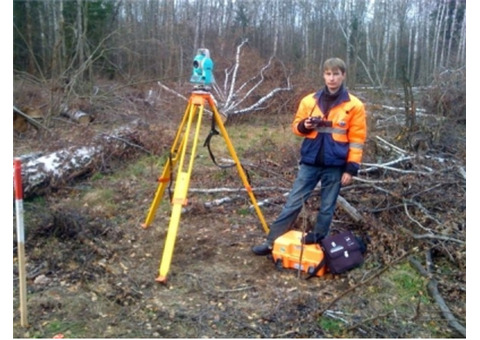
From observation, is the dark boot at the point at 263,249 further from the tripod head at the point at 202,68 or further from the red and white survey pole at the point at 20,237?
the red and white survey pole at the point at 20,237

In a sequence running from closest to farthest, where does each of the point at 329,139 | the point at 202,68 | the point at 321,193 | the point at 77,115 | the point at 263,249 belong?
the point at 329,139 < the point at 202,68 < the point at 321,193 < the point at 263,249 < the point at 77,115

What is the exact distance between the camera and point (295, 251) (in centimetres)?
405

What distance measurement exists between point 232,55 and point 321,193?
1205 centimetres

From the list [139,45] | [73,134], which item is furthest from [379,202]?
[139,45]

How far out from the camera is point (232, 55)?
50.9 ft

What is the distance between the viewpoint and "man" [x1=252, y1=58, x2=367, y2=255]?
390 cm

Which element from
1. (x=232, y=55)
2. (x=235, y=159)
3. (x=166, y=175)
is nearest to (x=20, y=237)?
(x=166, y=175)

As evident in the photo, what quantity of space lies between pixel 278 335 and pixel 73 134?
664cm

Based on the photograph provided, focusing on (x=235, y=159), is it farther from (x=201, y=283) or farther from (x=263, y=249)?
(x=201, y=283)

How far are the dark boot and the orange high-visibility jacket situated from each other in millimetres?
936

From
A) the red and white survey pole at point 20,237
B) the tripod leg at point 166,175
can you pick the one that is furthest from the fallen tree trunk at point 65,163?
the red and white survey pole at point 20,237

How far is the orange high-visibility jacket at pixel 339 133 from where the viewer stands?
3.89 m

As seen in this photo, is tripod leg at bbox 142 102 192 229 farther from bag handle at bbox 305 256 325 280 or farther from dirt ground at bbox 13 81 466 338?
bag handle at bbox 305 256 325 280

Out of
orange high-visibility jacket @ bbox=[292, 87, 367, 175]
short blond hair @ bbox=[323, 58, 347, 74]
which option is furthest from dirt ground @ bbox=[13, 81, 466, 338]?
short blond hair @ bbox=[323, 58, 347, 74]
